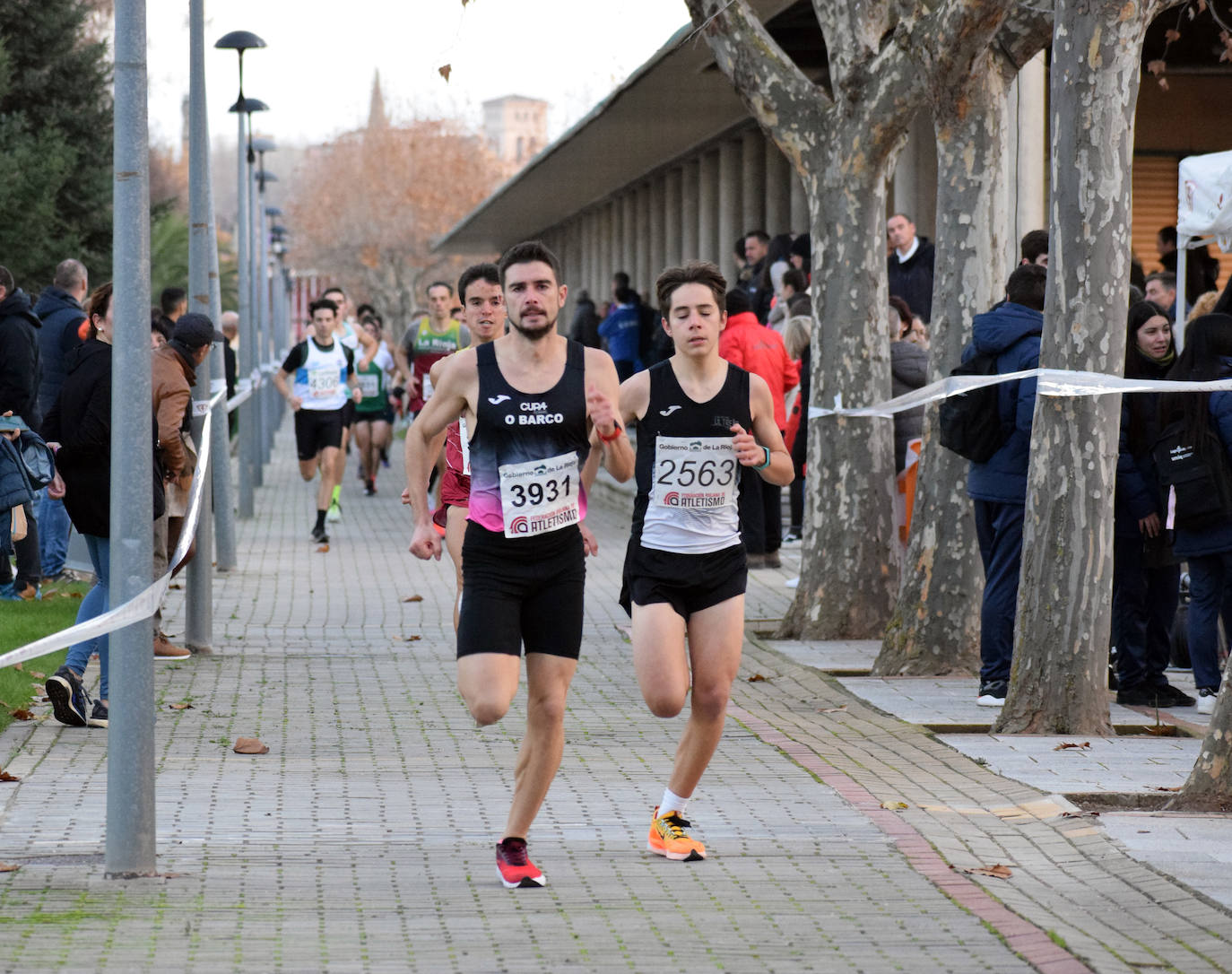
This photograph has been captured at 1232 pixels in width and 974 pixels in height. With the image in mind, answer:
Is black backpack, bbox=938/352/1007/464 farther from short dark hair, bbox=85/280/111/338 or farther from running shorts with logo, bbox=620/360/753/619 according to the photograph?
short dark hair, bbox=85/280/111/338

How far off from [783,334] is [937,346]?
4803mm

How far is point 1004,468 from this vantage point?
382 inches

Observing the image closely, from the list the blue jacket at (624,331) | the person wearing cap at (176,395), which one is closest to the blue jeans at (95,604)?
the person wearing cap at (176,395)

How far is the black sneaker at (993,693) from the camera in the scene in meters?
9.74

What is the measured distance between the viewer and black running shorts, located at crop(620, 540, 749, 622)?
6.47 m

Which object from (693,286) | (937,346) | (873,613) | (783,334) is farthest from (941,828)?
(783,334)

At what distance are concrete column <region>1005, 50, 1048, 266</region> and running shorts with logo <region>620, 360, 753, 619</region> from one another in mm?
11153

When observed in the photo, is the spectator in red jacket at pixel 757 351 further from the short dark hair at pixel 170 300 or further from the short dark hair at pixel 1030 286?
the short dark hair at pixel 170 300

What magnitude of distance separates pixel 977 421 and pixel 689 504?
3458 mm

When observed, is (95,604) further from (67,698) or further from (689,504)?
(689,504)

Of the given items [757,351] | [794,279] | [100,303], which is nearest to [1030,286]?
[100,303]

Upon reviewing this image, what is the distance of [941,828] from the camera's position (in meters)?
6.80

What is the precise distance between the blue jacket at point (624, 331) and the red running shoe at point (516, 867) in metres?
20.9

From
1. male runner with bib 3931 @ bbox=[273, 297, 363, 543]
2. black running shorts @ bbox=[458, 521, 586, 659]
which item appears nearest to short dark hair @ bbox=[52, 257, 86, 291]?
male runner with bib 3931 @ bbox=[273, 297, 363, 543]
